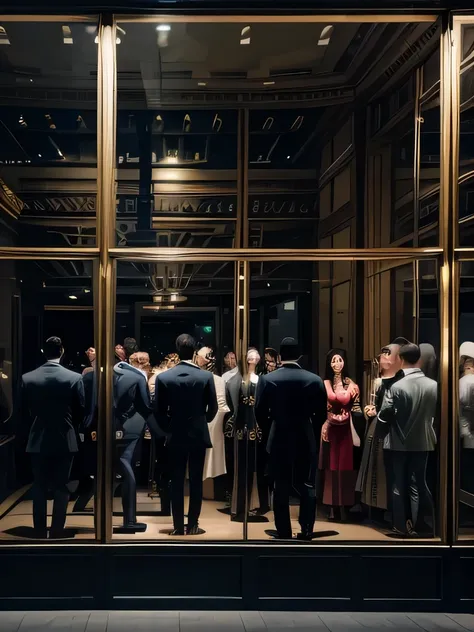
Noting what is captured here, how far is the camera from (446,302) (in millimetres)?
6270

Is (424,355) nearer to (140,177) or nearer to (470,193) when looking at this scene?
(470,193)

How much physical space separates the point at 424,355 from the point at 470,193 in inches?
59.6

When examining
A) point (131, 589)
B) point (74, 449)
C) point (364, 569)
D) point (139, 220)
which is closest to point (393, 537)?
point (364, 569)

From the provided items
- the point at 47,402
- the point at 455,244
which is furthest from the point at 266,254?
the point at 47,402

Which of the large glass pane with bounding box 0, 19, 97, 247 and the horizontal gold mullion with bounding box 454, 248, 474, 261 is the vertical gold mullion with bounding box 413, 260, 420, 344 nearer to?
the horizontal gold mullion with bounding box 454, 248, 474, 261

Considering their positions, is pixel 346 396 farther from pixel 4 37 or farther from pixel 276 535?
pixel 4 37

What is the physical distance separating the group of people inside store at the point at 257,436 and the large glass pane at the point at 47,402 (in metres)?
0.02

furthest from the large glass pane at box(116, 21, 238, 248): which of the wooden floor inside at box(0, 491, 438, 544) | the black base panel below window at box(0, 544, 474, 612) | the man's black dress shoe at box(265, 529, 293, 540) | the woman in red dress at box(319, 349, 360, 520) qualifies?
the black base panel below window at box(0, 544, 474, 612)

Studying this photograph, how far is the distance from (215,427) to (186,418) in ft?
0.91

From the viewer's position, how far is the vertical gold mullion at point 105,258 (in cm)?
627

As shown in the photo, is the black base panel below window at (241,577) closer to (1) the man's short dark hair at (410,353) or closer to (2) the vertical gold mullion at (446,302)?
(2) the vertical gold mullion at (446,302)

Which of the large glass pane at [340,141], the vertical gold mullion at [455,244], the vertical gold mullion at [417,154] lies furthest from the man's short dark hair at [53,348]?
the vertical gold mullion at [455,244]

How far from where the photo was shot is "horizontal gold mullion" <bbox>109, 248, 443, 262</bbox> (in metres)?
6.33

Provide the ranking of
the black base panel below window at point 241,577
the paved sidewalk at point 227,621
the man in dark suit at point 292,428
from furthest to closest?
1. the man in dark suit at point 292,428
2. the black base panel below window at point 241,577
3. the paved sidewalk at point 227,621
